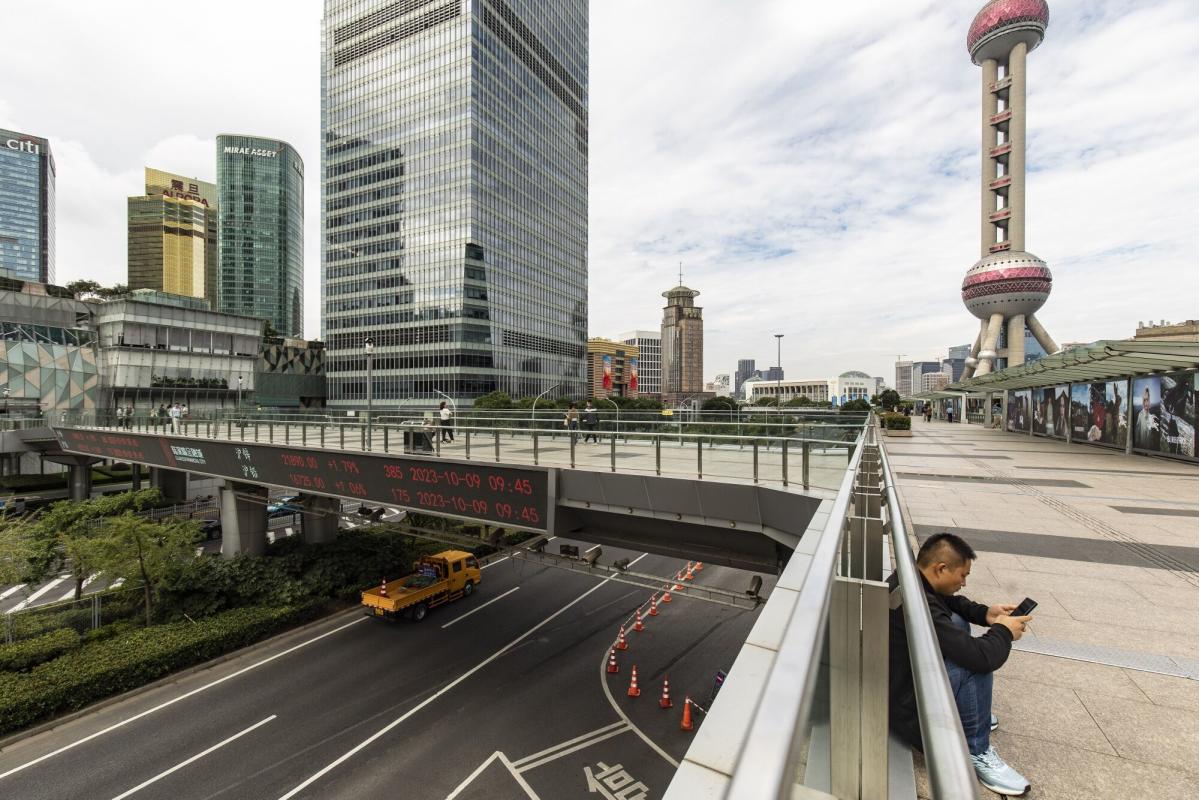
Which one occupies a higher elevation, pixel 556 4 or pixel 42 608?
pixel 556 4

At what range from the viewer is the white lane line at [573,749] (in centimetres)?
1227

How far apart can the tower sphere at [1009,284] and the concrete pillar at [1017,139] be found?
3804 millimetres

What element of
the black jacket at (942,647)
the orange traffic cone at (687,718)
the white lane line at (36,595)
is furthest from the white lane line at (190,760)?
the white lane line at (36,595)

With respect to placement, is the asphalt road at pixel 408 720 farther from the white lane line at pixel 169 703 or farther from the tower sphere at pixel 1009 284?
the tower sphere at pixel 1009 284

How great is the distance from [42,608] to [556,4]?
403ft

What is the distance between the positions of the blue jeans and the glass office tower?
79.8 meters

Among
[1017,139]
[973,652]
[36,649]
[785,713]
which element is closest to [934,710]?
[785,713]

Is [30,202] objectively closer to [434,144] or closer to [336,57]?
[336,57]

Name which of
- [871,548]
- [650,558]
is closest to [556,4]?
[650,558]

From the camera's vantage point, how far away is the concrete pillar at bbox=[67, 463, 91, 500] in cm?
4184

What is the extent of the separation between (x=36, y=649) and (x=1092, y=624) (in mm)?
27470

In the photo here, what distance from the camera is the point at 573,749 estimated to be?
1284cm

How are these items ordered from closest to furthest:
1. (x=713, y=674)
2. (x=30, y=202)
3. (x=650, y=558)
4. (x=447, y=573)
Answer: (x=713, y=674) → (x=447, y=573) → (x=650, y=558) → (x=30, y=202)

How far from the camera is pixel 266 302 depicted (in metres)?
170
